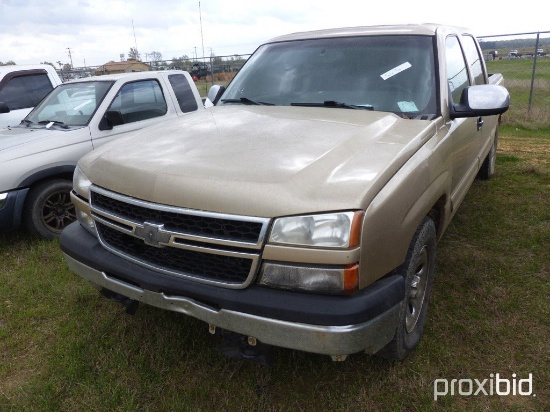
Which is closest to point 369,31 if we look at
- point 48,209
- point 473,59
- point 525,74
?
point 473,59

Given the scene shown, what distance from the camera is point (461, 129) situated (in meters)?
3.38

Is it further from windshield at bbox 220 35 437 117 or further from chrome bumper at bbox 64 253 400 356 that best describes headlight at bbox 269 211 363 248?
windshield at bbox 220 35 437 117

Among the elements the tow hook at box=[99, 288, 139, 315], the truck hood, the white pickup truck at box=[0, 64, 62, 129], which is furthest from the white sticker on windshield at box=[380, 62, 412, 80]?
the white pickup truck at box=[0, 64, 62, 129]

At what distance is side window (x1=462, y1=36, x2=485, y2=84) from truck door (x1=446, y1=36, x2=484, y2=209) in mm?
278

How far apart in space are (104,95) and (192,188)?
148 inches

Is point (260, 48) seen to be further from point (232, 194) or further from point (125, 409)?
point (125, 409)

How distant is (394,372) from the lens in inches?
103

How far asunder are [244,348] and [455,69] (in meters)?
2.68

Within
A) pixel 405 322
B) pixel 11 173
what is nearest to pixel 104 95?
pixel 11 173

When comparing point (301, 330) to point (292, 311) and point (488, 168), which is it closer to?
point (292, 311)

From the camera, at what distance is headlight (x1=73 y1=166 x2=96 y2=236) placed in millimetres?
2672

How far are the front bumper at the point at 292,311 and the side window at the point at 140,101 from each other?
3.60 metres

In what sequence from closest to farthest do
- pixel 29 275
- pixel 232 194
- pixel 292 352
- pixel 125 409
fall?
1. pixel 232 194
2. pixel 125 409
3. pixel 292 352
4. pixel 29 275

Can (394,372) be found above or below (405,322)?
below
